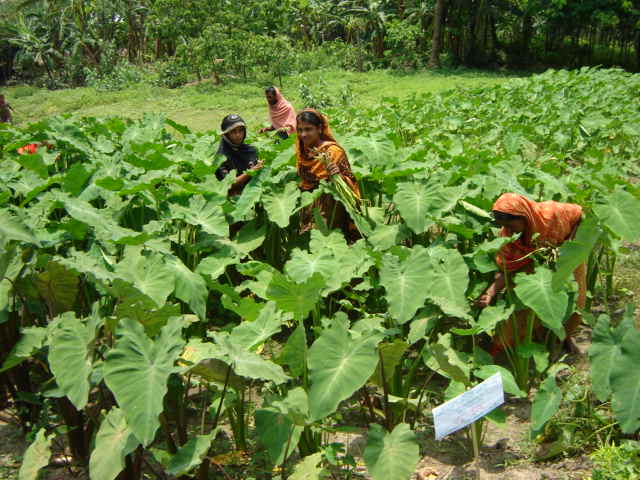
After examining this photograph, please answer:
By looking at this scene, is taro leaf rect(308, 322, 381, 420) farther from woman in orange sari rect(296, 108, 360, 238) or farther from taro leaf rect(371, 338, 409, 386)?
woman in orange sari rect(296, 108, 360, 238)

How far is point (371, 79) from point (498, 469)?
17.8 meters

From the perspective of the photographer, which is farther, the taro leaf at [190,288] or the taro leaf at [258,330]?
the taro leaf at [190,288]

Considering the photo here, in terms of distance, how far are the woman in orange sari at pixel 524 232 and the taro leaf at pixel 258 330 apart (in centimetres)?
122

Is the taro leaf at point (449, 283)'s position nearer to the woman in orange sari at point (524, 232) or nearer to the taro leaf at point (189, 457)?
the woman in orange sari at point (524, 232)

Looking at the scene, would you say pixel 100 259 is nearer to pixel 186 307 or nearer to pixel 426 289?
pixel 186 307

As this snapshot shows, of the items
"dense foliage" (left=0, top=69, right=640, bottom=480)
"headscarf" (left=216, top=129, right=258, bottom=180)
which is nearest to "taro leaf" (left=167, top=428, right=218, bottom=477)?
"dense foliage" (left=0, top=69, right=640, bottom=480)

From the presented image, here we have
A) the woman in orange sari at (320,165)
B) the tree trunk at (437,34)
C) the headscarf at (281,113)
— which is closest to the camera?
the woman in orange sari at (320,165)

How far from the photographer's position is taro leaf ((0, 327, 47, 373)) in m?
A: 2.44

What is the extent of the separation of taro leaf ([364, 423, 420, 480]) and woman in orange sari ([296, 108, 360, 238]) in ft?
6.60

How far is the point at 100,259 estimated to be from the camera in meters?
3.00

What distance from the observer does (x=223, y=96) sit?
16547 millimetres

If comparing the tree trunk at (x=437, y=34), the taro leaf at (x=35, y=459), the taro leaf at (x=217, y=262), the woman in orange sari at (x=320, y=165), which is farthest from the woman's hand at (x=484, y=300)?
the tree trunk at (x=437, y=34)

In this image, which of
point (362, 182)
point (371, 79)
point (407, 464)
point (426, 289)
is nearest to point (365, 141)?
point (362, 182)

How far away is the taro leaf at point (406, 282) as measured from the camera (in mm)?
2617
